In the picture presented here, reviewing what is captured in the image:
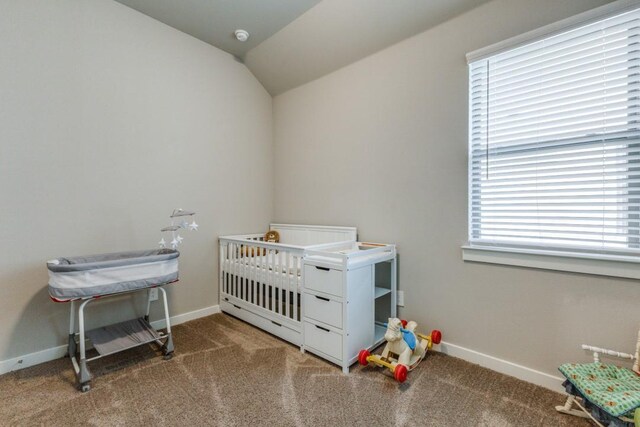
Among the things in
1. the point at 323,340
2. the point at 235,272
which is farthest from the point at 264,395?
the point at 235,272

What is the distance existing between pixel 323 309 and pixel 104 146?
2.11m

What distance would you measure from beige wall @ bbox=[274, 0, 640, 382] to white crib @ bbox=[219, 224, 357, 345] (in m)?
0.22

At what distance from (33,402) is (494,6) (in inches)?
143

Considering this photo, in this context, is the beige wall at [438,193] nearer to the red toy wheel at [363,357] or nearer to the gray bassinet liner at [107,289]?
the red toy wheel at [363,357]

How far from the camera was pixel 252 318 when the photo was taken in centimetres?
267

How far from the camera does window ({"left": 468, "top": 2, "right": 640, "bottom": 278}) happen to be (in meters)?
1.53

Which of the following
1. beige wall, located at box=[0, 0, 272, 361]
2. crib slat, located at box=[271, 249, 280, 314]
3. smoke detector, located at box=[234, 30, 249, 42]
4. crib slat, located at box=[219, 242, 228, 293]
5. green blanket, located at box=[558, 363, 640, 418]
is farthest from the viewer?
crib slat, located at box=[219, 242, 228, 293]

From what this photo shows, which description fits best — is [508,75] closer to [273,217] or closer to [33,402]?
[273,217]

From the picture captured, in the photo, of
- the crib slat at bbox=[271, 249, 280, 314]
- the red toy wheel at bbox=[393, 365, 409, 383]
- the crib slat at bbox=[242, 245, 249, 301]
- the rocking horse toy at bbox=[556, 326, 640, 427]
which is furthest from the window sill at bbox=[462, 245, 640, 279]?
the crib slat at bbox=[242, 245, 249, 301]

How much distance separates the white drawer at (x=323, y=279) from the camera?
1.96 m

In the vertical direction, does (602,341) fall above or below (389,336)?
above

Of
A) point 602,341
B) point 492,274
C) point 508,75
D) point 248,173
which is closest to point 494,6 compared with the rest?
point 508,75

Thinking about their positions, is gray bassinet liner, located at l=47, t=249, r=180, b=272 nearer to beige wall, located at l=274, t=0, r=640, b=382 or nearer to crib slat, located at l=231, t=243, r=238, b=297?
crib slat, located at l=231, t=243, r=238, b=297

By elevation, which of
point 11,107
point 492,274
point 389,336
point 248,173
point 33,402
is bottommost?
point 33,402
